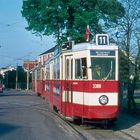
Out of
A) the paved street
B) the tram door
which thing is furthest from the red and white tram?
the paved street

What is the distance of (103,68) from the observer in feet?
64.7

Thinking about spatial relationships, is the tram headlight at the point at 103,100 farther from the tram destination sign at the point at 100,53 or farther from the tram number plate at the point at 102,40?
the tram number plate at the point at 102,40

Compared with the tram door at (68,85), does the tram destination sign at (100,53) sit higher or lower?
higher

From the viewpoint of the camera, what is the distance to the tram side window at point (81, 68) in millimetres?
19906

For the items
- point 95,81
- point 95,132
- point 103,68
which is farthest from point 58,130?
point 103,68

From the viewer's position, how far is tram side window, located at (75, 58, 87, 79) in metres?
19.9

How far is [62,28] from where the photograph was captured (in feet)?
138

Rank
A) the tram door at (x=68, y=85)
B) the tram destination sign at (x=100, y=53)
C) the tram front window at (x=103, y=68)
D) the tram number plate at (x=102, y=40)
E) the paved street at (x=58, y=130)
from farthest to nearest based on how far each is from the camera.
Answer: the tram door at (x=68, y=85) → the tram number plate at (x=102, y=40) → the tram destination sign at (x=100, y=53) → the tram front window at (x=103, y=68) → the paved street at (x=58, y=130)

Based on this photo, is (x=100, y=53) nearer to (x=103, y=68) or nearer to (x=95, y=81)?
(x=103, y=68)

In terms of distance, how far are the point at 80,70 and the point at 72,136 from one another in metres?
3.49

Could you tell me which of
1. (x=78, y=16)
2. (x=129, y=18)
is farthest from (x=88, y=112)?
(x=78, y=16)

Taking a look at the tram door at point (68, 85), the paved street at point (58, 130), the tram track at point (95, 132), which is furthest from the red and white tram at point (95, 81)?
the paved street at point (58, 130)

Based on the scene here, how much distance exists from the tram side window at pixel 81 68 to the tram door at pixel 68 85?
579 mm

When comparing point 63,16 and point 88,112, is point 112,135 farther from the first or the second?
point 63,16
